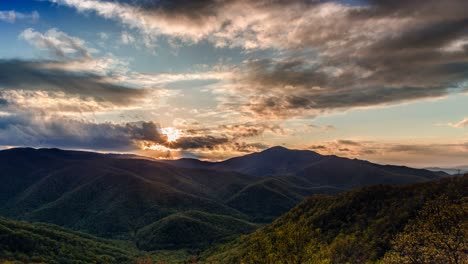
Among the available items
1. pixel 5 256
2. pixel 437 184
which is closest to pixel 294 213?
pixel 437 184

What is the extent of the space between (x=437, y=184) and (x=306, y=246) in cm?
10525

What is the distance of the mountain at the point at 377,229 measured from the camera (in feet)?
163

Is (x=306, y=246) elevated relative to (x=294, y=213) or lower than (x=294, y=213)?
elevated

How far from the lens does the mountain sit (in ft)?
163

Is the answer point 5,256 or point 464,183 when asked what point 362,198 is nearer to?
point 464,183

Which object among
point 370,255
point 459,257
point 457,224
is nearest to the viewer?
point 457,224

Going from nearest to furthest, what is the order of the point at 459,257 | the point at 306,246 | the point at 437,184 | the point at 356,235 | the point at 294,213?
1. the point at 459,257
2. the point at 306,246
3. the point at 356,235
4. the point at 437,184
5. the point at 294,213

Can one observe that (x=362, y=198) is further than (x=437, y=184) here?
Yes

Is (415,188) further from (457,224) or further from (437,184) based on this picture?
(457,224)

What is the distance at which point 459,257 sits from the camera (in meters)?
51.6

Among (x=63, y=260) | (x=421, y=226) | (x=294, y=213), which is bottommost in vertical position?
(x=63, y=260)

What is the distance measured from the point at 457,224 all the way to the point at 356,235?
266 feet

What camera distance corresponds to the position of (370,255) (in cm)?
10425

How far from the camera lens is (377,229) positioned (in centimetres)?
12100
